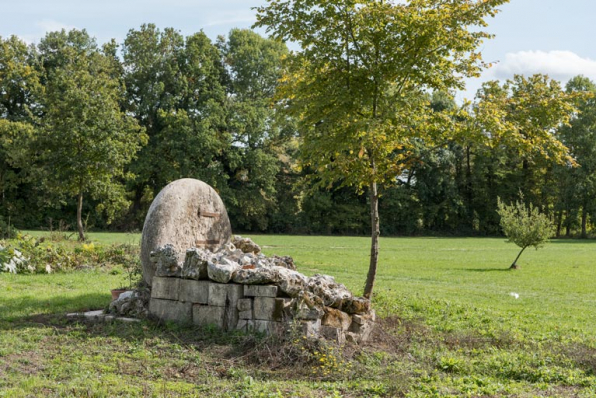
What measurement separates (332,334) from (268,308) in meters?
0.97

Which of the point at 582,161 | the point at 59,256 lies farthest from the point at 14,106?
the point at 582,161

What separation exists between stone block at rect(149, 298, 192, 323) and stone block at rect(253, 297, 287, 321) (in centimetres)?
121

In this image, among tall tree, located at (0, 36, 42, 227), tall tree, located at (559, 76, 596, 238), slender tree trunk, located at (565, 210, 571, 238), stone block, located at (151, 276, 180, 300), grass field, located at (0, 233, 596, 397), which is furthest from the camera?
slender tree trunk, located at (565, 210, 571, 238)

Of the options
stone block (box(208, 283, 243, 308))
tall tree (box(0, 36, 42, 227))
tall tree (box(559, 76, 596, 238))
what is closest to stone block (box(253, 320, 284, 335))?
stone block (box(208, 283, 243, 308))

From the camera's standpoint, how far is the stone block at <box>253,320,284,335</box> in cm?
856

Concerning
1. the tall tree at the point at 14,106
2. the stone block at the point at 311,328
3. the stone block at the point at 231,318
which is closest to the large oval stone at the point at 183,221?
the stone block at the point at 231,318

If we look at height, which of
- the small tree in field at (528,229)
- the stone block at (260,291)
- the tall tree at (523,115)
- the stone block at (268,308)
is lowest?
the stone block at (268,308)

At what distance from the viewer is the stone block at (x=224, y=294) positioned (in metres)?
9.09

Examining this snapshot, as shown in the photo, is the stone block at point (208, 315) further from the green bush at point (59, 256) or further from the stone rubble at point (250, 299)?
the green bush at point (59, 256)

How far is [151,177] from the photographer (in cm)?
4750

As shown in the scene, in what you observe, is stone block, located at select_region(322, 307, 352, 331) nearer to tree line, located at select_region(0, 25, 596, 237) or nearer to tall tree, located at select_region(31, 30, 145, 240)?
tall tree, located at select_region(31, 30, 145, 240)

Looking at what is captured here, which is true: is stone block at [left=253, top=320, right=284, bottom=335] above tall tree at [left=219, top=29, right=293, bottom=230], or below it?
below

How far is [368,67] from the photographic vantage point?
11.4 m

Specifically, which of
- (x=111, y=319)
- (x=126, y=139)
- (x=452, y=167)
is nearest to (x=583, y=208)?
(x=452, y=167)
